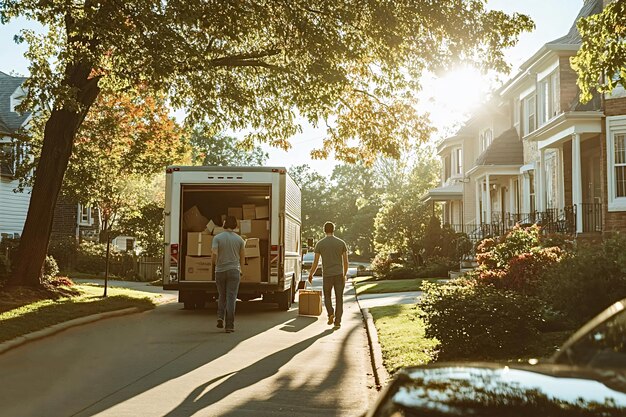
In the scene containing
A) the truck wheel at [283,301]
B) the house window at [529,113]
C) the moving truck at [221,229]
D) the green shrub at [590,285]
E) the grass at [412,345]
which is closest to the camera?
the grass at [412,345]

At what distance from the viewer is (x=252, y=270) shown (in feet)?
60.6

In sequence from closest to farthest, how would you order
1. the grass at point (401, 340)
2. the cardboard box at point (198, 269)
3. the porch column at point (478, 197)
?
the grass at point (401, 340), the cardboard box at point (198, 269), the porch column at point (478, 197)

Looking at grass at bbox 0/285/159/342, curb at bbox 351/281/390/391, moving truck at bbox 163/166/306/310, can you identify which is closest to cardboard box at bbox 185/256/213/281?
moving truck at bbox 163/166/306/310

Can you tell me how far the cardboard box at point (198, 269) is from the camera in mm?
18250

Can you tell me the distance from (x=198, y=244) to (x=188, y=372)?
8959 mm

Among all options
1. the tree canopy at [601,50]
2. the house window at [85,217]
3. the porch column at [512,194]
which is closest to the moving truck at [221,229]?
the tree canopy at [601,50]

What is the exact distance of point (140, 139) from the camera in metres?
29.5

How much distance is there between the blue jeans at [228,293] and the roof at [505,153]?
22.5 metres

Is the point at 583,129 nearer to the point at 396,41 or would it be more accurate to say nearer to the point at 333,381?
the point at 396,41

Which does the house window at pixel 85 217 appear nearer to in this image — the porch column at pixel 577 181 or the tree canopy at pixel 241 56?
the tree canopy at pixel 241 56

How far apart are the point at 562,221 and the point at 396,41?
11093mm

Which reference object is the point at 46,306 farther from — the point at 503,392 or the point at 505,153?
the point at 505,153

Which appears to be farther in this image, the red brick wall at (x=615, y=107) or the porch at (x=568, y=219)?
the porch at (x=568, y=219)

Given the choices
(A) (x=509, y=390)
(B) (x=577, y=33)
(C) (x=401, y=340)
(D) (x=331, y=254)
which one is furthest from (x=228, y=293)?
(B) (x=577, y=33)
